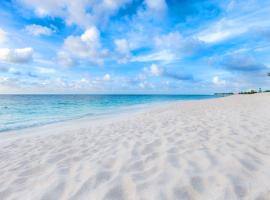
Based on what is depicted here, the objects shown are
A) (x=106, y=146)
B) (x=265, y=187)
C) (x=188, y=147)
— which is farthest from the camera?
(x=106, y=146)

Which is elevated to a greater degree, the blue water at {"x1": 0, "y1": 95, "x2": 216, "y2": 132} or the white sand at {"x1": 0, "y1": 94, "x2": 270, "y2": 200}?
the white sand at {"x1": 0, "y1": 94, "x2": 270, "y2": 200}

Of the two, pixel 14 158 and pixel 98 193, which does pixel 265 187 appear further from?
pixel 14 158

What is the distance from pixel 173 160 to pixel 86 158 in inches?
72.2

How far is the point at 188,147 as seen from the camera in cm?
432

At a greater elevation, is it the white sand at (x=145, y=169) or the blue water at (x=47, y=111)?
the white sand at (x=145, y=169)

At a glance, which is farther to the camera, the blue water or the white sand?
the blue water

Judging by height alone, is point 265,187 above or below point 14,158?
above

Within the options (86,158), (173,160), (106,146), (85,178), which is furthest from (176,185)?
(106,146)

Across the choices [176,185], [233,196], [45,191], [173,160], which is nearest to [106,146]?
[173,160]

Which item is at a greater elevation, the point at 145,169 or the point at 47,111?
the point at 145,169

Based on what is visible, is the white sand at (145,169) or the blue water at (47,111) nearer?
the white sand at (145,169)

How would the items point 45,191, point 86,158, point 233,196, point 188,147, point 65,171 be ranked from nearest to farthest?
point 233,196 → point 45,191 → point 65,171 → point 86,158 → point 188,147

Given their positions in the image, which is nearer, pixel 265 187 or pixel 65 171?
pixel 265 187

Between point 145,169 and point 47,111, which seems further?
point 47,111
